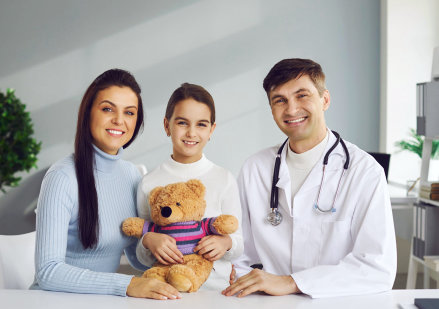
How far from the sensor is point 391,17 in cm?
443

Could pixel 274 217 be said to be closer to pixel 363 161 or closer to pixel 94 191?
pixel 363 161

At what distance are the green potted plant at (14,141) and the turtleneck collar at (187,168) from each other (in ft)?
10.4

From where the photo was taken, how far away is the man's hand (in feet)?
4.30

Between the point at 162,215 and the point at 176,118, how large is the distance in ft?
1.17

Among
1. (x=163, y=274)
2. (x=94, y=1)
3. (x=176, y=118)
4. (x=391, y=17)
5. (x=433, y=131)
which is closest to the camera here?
→ (x=163, y=274)

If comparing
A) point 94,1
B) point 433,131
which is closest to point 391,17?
point 433,131

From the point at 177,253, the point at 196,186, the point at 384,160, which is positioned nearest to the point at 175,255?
the point at 177,253

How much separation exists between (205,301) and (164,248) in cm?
21

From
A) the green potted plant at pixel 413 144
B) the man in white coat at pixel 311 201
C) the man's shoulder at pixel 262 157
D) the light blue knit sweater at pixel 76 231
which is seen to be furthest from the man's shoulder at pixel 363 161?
the green potted plant at pixel 413 144

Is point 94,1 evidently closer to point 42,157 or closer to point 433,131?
point 42,157

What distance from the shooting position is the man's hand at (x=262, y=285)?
4.30 ft

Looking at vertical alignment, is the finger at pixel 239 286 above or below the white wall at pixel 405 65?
below

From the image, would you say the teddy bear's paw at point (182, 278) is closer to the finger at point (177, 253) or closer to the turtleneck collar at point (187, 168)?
the finger at point (177, 253)

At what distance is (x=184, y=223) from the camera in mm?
1468
